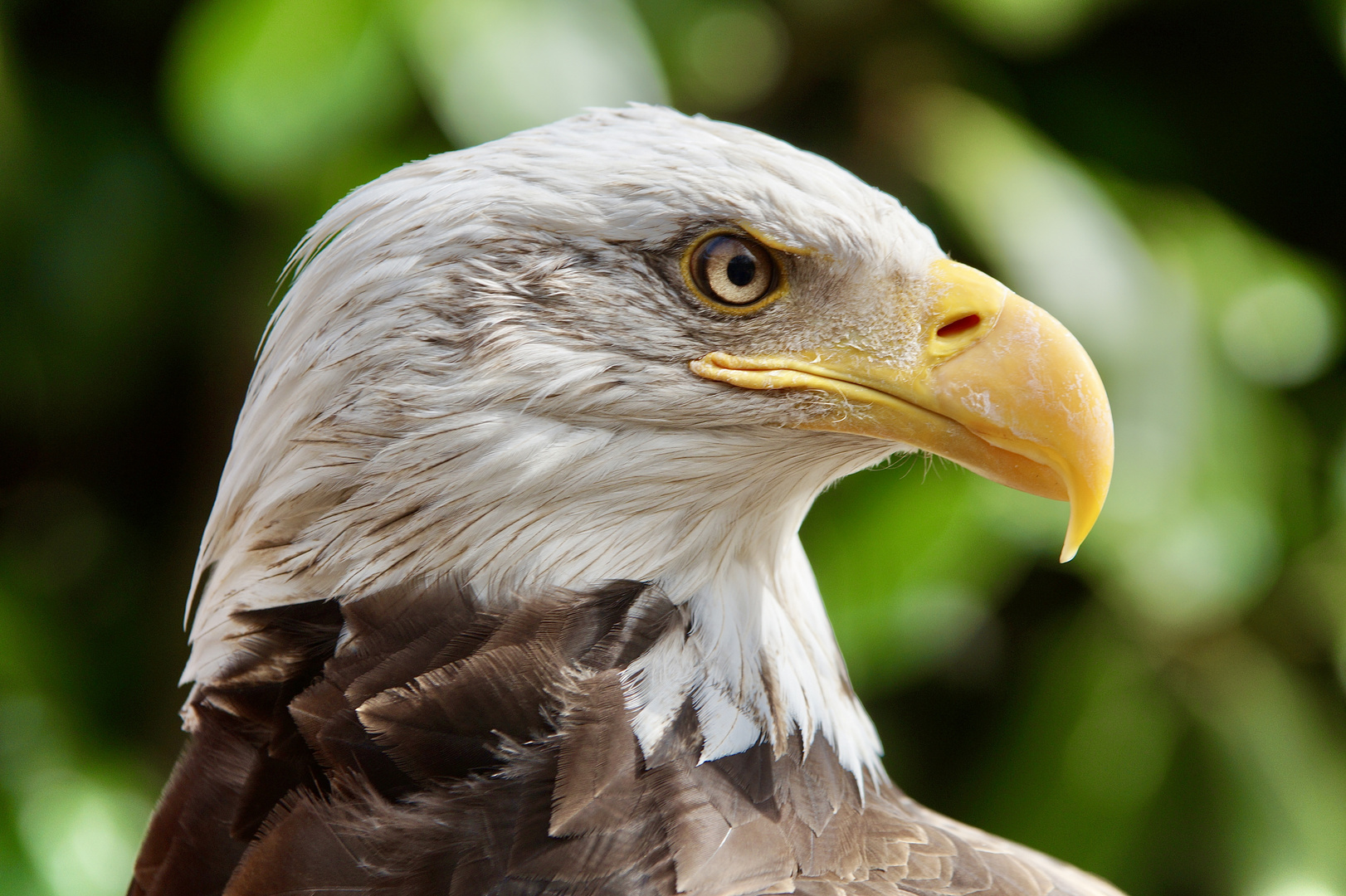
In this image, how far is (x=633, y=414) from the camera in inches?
44.3

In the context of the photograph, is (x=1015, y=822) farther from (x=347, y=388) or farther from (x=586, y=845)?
(x=347, y=388)

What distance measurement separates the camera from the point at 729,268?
1.14 m

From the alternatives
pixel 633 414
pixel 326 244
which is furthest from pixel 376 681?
pixel 326 244

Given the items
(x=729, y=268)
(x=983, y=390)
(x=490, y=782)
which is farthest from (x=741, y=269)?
(x=490, y=782)

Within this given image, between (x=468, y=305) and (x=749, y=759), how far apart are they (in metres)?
0.51

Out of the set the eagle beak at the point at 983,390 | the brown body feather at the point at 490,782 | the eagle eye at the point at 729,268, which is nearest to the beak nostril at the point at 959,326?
A: the eagle beak at the point at 983,390

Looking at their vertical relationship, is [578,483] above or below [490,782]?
above

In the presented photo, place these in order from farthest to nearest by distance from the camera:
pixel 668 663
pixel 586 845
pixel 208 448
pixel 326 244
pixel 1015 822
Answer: pixel 208 448
pixel 1015 822
pixel 326 244
pixel 668 663
pixel 586 845

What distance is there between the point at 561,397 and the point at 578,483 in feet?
0.28

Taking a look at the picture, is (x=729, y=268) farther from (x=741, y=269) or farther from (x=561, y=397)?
(x=561, y=397)

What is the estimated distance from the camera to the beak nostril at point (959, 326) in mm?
1142

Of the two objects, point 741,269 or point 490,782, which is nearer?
point 490,782

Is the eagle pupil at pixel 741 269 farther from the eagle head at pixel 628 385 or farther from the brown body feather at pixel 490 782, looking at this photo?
the brown body feather at pixel 490 782

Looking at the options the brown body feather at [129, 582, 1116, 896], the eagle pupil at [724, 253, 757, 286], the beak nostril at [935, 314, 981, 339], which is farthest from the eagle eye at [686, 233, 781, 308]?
the brown body feather at [129, 582, 1116, 896]
